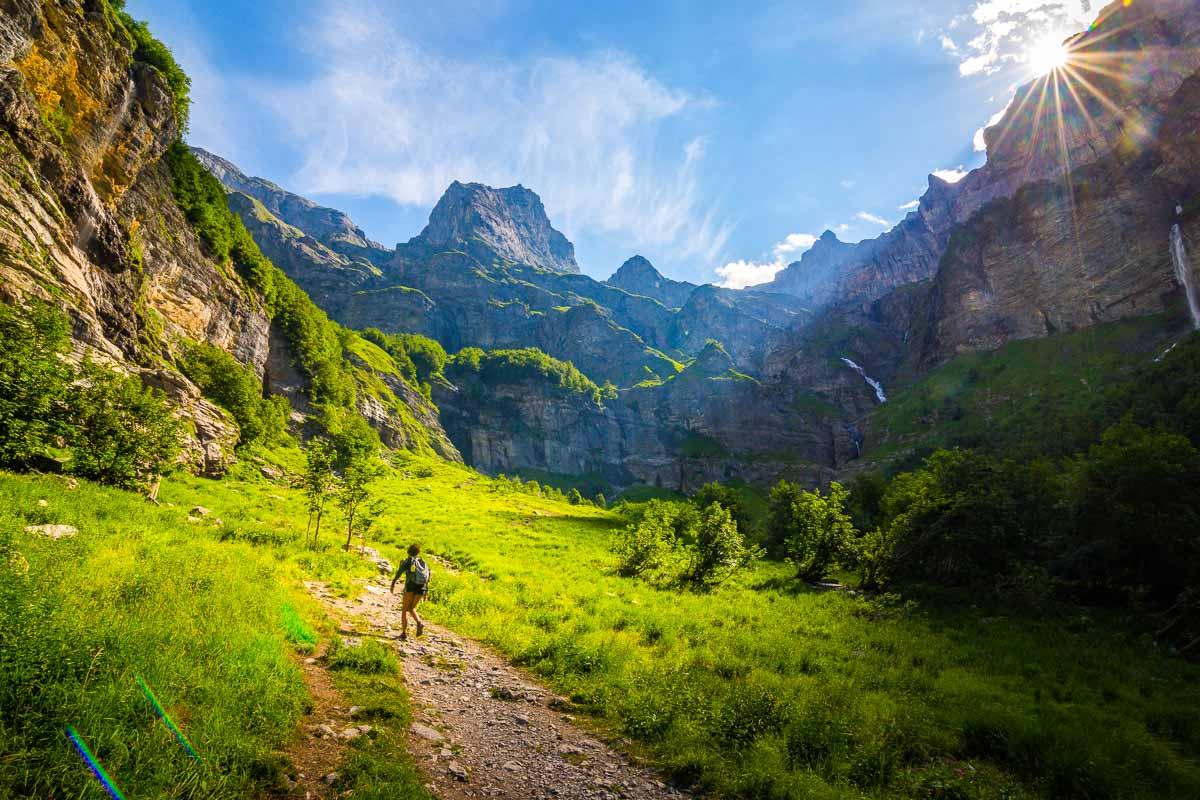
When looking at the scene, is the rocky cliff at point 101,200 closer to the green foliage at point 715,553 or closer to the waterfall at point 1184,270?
the green foliage at point 715,553

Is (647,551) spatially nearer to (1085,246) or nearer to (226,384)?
(226,384)

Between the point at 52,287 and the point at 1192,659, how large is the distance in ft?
184

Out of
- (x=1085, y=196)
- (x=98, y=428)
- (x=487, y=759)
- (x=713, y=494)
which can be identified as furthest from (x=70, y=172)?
(x=1085, y=196)

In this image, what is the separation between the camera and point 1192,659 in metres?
15.0

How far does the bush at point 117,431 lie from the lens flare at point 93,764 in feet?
68.1

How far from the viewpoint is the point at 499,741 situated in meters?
8.19

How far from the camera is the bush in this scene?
19.1m

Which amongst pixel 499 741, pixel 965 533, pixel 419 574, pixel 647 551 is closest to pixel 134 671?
pixel 499 741

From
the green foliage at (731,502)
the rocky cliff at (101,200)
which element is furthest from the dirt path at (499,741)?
the green foliage at (731,502)

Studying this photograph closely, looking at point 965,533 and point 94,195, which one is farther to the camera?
point 94,195

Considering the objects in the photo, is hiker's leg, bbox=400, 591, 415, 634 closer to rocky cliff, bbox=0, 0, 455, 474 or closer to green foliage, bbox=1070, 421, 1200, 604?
green foliage, bbox=1070, 421, 1200, 604

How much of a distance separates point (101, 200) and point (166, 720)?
58182mm

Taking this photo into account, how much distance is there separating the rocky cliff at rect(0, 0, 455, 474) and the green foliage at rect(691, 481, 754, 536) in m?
56.7

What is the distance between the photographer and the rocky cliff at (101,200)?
3017 cm
